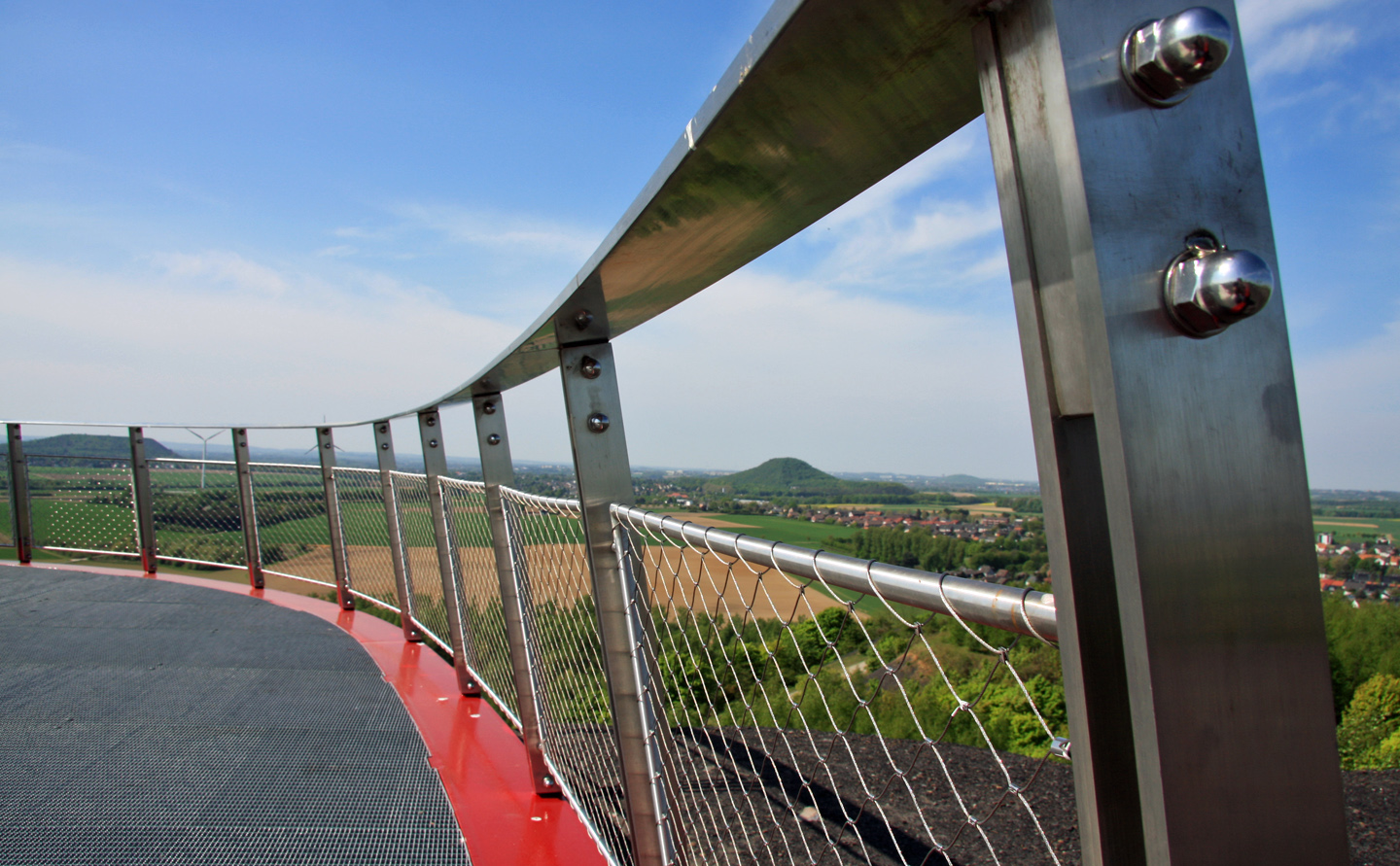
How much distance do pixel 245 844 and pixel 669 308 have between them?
194 cm

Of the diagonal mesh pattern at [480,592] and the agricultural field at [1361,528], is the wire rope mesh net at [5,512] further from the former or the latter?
the agricultural field at [1361,528]

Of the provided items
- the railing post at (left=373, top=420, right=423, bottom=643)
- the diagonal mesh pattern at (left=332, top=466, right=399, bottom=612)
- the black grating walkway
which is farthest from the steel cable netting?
the railing post at (left=373, top=420, right=423, bottom=643)

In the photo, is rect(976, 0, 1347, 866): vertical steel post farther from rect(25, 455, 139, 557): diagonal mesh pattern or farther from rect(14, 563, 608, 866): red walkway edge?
rect(25, 455, 139, 557): diagonal mesh pattern

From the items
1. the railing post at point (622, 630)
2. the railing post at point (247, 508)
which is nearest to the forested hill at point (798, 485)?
the railing post at point (622, 630)

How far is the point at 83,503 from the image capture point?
7.14 m

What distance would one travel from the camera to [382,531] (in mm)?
4836

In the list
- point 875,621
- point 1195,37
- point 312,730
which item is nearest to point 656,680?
point 875,621

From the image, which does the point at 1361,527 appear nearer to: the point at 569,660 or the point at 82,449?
the point at 569,660

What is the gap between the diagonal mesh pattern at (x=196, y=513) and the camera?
264 inches

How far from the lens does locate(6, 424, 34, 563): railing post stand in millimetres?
7153

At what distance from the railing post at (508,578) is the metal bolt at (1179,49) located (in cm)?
239

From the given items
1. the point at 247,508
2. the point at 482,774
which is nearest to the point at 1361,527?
the point at 482,774

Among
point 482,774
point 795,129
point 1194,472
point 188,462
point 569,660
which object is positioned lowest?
point 482,774

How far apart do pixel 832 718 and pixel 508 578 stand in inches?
80.9
